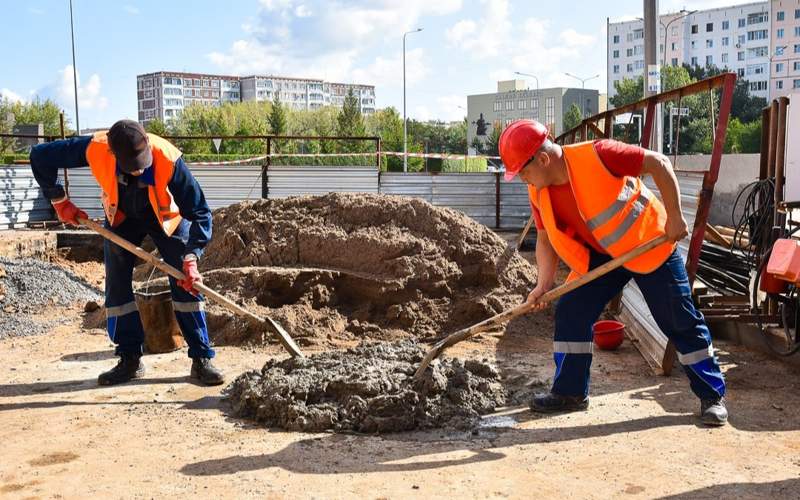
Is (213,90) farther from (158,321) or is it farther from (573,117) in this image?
(158,321)

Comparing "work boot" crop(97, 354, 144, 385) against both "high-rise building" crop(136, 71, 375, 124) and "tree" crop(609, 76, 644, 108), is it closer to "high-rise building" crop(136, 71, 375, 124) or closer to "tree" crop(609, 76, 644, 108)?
"tree" crop(609, 76, 644, 108)

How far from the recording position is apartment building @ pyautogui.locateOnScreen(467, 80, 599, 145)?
304ft

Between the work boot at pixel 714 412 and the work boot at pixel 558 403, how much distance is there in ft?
2.46

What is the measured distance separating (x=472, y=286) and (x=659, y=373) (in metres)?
2.73

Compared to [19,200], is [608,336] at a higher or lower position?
lower

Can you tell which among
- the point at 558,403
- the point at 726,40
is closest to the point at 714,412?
the point at 558,403

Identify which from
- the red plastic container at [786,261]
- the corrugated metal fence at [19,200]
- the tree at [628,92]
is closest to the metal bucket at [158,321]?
the red plastic container at [786,261]

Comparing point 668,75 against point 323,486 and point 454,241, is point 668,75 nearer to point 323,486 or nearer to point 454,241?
point 454,241

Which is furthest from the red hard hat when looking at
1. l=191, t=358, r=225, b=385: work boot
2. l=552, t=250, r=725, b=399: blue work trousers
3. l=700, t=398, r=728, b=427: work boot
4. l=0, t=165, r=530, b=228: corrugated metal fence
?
l=0, t=165, r=530, b=228: corrugated metal fence

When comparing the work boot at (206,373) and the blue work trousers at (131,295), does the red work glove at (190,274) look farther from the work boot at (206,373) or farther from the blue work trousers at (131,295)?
the work boot at (206,373)

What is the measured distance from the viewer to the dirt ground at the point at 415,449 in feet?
12.9

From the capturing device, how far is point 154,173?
5.70 m

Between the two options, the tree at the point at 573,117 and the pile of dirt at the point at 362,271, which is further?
the tree at the point at 573,117

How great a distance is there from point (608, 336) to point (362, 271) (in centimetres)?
266
